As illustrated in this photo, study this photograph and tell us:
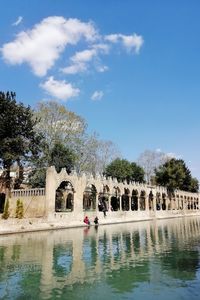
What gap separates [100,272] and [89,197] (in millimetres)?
41315

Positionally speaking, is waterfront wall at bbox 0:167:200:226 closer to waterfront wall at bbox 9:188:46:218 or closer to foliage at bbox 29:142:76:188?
waterfront wall at bbox 9:188:46:218

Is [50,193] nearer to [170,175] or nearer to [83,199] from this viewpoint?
[83,199]

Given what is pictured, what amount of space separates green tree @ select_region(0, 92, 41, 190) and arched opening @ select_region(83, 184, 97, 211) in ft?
31.6

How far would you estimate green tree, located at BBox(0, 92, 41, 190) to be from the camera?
37625mm

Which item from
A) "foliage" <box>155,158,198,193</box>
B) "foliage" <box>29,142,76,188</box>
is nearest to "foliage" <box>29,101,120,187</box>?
"foliage" <box>29,142,76,188</box>

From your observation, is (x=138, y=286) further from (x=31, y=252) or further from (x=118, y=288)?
(x=31, y=252)

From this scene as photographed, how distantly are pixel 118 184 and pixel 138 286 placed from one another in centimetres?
4174

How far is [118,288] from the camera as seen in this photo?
1102 cm

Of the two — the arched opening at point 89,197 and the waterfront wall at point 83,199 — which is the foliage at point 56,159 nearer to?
the waterfront wall at point 83,199

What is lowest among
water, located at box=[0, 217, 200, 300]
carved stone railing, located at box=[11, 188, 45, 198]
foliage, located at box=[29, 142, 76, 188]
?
water, located at box=[0, 217, 200, 300]

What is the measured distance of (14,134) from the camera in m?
39.2

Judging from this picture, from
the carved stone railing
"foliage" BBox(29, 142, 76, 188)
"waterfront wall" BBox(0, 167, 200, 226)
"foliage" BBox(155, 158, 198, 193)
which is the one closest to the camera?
"waterfront wall" BBox(0, 167, 200, 226)

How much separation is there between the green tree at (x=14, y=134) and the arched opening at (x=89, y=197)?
31.6ft

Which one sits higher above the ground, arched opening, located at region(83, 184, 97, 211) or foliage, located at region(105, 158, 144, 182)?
foliage, located at region(105, 158, 144, 182)
